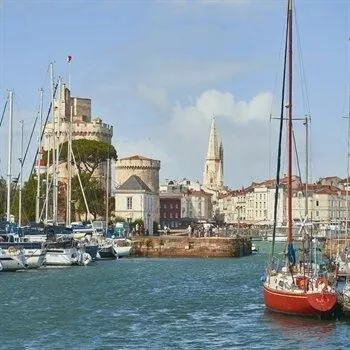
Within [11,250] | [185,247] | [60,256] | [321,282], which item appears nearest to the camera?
[321,282]

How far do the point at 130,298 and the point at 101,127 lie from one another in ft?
236

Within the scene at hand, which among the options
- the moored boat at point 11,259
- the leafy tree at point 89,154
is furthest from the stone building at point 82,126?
the moored boat at point 11,259

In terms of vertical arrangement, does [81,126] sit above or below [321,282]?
above

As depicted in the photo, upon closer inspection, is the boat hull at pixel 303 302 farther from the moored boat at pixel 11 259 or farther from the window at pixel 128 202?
the window at pixel 128 202

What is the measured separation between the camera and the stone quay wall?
282 feet

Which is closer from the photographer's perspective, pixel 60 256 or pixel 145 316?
pixel 145 316

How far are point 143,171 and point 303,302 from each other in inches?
3433

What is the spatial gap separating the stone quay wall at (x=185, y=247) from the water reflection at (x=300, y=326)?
5312 cm

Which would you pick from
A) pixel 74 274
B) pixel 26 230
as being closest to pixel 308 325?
pixel 74 274

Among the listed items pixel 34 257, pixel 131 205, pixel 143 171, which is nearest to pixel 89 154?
pixel 131 205

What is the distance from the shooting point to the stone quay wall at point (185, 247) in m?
85.9

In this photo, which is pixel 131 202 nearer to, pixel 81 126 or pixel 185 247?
pixel 81 126

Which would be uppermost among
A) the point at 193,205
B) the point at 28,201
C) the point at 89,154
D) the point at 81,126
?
the point at 81,126

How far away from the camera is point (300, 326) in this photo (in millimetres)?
30344
